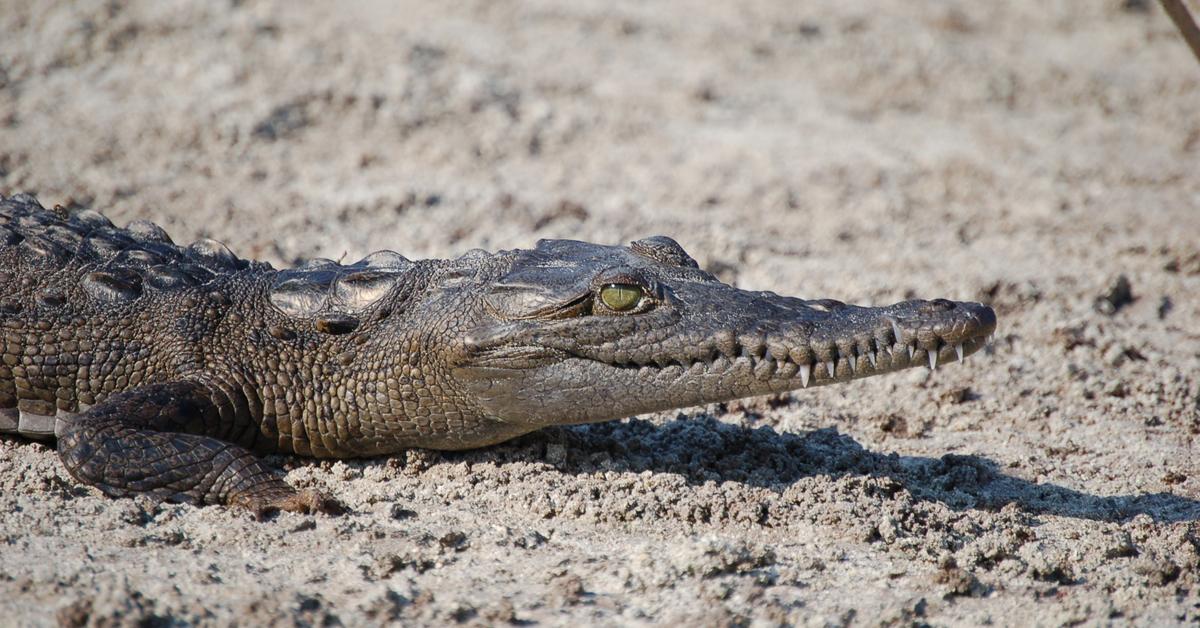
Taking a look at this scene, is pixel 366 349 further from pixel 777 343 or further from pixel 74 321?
pixel 777 343

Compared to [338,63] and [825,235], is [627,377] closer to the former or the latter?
[825,235]

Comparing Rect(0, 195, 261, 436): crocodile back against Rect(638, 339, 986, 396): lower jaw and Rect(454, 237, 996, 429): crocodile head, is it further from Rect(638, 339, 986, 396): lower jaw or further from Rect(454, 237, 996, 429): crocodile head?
Rect(638, 339, 986, 396): lower jaw

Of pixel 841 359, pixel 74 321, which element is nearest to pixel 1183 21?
pixel 841 359

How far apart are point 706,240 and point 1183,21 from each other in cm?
299

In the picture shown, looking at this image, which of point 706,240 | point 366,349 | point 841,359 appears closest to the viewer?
point 841,359

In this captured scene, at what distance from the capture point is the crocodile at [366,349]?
411 cm

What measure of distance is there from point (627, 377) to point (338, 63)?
17.9 feet

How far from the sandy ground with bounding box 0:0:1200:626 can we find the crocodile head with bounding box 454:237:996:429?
0.36 metres

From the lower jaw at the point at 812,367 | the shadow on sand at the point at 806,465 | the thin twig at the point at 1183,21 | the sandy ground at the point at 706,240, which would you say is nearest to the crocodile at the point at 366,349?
the lower jaw at the point at 812,367

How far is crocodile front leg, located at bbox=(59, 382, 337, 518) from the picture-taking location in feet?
13.4

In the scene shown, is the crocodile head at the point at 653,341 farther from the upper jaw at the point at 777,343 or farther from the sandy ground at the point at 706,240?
the sandy ground at the point at 706,240

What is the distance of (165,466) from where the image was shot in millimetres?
4113

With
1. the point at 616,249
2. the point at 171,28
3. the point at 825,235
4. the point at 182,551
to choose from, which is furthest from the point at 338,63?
the point at 182,551

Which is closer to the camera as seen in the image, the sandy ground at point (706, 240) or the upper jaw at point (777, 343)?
the sandy ground at point (706, 240)
